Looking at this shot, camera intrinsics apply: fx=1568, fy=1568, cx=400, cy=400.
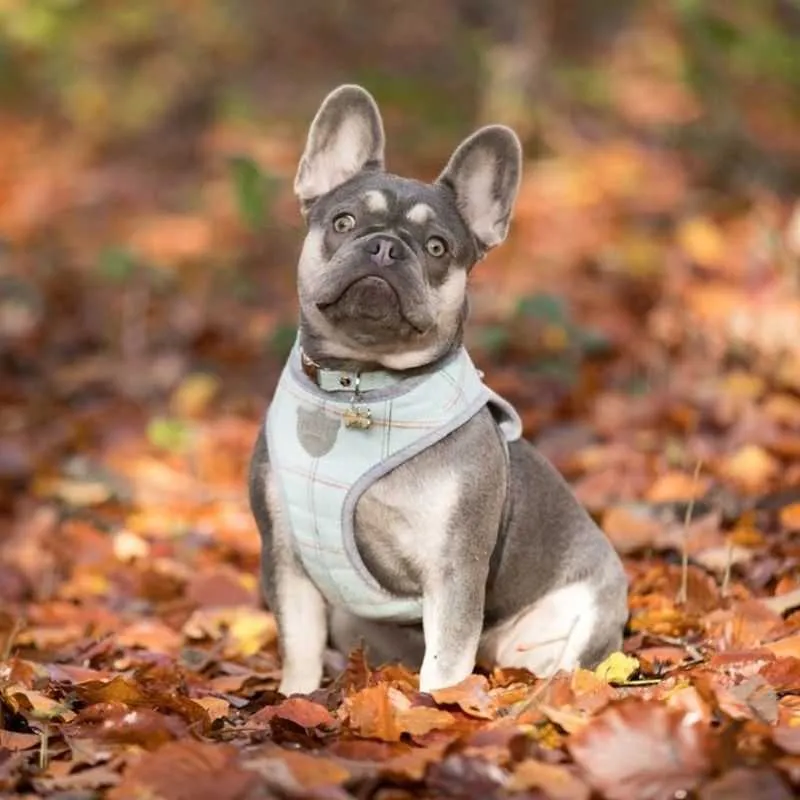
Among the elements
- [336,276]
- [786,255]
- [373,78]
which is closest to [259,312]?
[373,78]

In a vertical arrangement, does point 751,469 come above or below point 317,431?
below

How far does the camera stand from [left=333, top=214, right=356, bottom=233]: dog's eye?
4488 mm

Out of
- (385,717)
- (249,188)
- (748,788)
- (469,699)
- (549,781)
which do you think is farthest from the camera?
(249,188)

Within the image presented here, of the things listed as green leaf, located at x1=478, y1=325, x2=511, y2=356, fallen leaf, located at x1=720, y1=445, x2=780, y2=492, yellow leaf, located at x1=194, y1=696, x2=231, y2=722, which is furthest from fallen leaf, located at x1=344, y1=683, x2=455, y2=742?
green leaf, located at x1=478, y1=325, x2=511, y2=356

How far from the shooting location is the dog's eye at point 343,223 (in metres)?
4.49

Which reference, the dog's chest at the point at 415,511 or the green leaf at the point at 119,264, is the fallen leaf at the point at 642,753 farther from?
the green leaf at the point at 119,264

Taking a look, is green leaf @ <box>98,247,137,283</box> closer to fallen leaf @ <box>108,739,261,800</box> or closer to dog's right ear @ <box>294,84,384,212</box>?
dog's right ear @ <box>294,84,384,212</box>

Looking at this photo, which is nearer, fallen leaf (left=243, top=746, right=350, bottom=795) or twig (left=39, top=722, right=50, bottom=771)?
fallen leaf (left=243, top=746, right=350, bottom=795)

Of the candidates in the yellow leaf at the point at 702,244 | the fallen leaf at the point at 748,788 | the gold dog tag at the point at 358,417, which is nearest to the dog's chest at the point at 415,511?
the gold dog tag at the point at 358,417

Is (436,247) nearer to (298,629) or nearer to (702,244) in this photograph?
(298,629)

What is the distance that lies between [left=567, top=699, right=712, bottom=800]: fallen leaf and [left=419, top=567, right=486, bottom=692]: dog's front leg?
107 centimetres

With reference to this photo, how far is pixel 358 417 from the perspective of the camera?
14.5ft

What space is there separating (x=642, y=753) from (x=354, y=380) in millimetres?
1598

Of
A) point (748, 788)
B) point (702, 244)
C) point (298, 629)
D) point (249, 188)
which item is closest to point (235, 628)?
point (298, 629)
